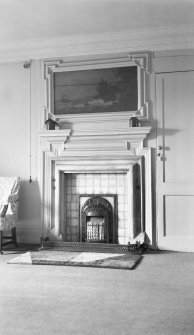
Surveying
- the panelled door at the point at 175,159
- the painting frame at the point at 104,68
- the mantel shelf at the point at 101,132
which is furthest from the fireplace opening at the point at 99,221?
the painting frame at the point at 104,68

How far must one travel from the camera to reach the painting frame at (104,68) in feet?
16.6

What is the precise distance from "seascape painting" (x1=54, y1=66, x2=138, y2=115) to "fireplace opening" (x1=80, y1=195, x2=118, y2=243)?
4.02ft

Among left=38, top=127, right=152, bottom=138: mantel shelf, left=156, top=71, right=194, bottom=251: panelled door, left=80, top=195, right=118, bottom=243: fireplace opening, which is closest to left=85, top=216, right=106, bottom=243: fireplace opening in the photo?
left=80, top=195, right=118, bottom=243: fireplace opening

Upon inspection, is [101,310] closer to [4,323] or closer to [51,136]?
[4,323]

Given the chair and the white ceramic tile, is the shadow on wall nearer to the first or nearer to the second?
Answer: the chair

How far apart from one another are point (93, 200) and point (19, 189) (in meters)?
1.04

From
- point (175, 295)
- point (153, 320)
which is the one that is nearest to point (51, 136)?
point (175, 295)

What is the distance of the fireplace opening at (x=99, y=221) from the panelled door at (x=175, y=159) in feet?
2.01

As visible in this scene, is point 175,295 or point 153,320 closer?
point 153,320

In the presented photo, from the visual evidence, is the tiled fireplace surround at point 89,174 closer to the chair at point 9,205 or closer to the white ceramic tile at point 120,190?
the white ceramic tile at point 120,190

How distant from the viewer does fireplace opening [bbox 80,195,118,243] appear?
16.7 ft

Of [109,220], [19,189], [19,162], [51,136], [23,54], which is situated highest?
[23,54]

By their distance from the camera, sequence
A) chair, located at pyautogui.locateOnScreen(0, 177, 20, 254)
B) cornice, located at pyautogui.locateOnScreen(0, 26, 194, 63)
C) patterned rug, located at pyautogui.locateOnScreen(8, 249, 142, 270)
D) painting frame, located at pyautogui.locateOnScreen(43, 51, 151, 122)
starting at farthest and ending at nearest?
1. painting frame, located at pyautogui.locateOnScreen(43, 51, 151, 122)
2. cornice, located at pyautogui.locateOnScreen(0, 26, 194, 63)
3. chair, located at pyautogui.locateOnScreen(0, 177, 20, 254)
4. patterned rug, located at pyautogui.locateOnScreen(8, 249, 142, 270)

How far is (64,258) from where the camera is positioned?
4387 mm
